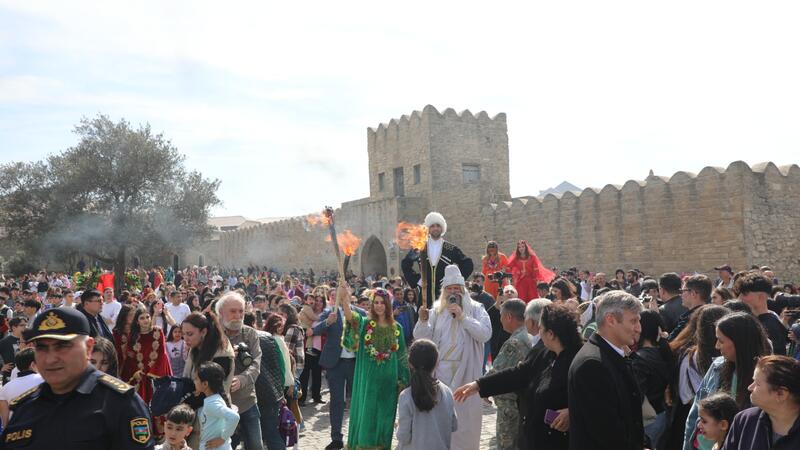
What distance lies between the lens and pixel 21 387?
13.5 feet

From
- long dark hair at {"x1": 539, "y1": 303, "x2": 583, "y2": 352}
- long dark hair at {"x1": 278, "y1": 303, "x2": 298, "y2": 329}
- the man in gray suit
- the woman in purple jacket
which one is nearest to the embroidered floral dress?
the man in gray suit

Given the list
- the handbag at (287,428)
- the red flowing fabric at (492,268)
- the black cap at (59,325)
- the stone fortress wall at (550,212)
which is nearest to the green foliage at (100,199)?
the stone fortress wall at (550,212)

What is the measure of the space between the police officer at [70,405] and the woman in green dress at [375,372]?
3507mm

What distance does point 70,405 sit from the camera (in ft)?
8.21

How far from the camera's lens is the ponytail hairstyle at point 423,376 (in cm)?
467

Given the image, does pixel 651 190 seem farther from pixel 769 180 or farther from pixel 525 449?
pixel 525 449

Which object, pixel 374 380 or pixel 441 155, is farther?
pixel 441 155

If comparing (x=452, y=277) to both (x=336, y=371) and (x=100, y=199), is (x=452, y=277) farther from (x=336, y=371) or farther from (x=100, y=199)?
(x=100, y=199)

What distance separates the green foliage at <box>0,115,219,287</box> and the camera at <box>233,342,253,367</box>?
2632 cm

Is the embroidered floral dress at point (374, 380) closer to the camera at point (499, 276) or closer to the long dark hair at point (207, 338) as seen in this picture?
the long dark hair at point (207, 338)

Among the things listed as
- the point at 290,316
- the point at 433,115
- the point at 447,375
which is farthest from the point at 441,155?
the point at 447,375

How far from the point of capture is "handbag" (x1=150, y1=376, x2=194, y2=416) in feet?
14.9

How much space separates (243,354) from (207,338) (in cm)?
42

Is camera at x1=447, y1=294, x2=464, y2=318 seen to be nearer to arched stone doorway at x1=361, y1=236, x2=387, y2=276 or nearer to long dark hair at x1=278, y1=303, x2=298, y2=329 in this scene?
long dark hair at x1=278, y1=303, x2=298, y2=329
